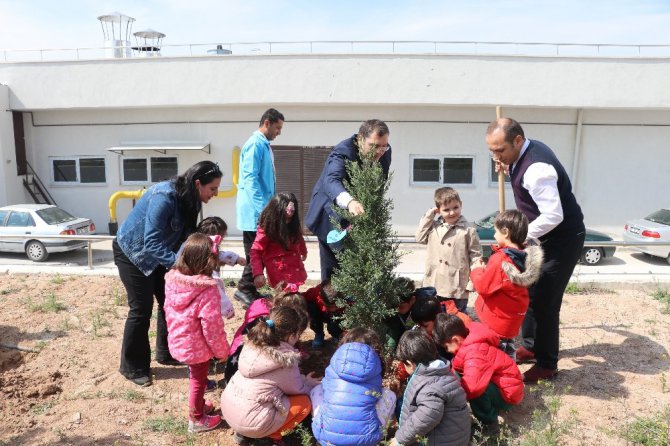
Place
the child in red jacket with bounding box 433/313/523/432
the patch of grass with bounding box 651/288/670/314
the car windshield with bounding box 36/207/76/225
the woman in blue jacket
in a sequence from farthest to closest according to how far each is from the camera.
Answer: the car windshield with bounding box 36/207/76/225, the patch of grass with bounding box 651/288/670/314, the woman in blue jacket, the child in red jacket with bounding box 433/313/523/432

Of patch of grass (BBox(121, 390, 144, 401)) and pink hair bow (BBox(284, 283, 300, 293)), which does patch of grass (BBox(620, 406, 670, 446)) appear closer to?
pink hair bow (BBox(284, 283, 300, 293))

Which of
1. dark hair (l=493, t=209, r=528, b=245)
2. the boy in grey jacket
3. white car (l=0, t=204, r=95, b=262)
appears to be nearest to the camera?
the boy in grey jacket

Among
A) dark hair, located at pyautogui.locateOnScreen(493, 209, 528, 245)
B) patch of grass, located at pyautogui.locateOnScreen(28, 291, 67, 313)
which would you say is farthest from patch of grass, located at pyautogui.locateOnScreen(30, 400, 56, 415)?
dark hair, located at pyautogui.locateOnScreen(493, 209, 528, 245)

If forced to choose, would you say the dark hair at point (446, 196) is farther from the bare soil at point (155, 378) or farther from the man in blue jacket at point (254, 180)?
the man in blue jacket at point (254, 180)

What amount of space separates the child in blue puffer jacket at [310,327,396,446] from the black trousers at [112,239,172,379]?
168cm

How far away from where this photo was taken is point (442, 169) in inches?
538

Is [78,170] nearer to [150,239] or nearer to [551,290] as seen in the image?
[150,239]

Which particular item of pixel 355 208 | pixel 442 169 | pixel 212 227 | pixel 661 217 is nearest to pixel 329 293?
pixel 355 208

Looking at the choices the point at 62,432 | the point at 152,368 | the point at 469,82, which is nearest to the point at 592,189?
the point at 469,82

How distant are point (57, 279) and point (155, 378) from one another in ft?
11.4

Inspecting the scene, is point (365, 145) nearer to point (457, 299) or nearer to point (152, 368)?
point (457, 299)

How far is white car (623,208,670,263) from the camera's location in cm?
1109

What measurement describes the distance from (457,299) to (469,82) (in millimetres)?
9777

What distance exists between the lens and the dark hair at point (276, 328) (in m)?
3.16
